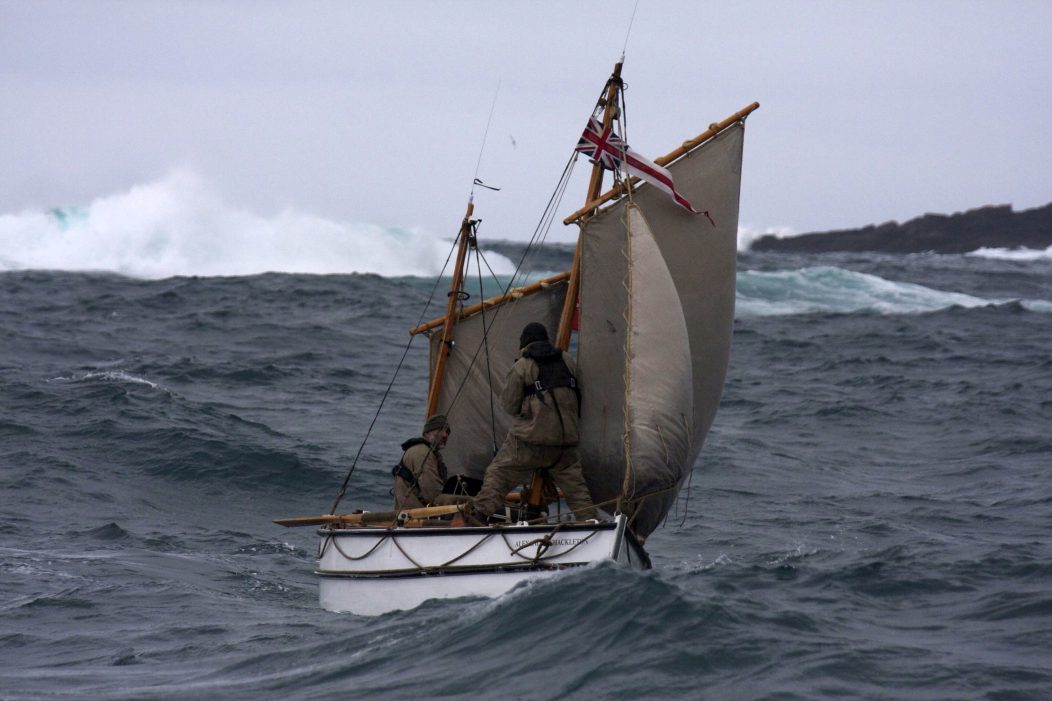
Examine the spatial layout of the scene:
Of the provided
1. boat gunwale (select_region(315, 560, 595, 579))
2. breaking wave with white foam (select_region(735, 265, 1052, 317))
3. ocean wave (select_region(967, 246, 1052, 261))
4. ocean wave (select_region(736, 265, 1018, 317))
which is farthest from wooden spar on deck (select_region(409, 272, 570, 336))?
ocean wave (select_region(967, 246, 1052, 261))

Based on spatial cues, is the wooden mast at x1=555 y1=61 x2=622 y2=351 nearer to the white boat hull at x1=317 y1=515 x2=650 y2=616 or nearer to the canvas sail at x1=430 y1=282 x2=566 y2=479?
the canvas sail at x1=430 y1=282 x2=566 y2=479

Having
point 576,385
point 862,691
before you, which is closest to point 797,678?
point 862,691

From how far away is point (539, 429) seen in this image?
12797mm

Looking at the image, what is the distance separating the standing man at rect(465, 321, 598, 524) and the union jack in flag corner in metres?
1.92

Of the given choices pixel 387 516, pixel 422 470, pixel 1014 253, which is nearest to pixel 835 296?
pixel 387 516

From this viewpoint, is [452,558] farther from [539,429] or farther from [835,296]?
[835,296]

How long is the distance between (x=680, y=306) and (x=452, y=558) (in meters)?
3.32

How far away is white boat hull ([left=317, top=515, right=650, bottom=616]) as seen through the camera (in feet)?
40.2

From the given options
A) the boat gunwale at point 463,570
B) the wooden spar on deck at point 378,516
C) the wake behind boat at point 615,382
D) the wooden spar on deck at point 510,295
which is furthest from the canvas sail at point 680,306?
the wooden spar on deck at point 378,516

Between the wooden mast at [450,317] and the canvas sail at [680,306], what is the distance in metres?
2.47

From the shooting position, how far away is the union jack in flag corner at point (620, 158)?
13.4 m

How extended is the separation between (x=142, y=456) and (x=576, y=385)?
10.7m

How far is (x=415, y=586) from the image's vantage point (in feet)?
42.7

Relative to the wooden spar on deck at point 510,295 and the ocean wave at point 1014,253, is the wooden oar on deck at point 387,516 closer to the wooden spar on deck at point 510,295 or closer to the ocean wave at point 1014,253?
the wooden spar on deck at point 510,295
